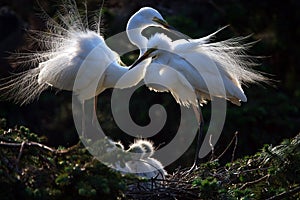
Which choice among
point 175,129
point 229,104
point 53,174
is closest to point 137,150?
point 53,174

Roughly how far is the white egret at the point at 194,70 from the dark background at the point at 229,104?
0.91m

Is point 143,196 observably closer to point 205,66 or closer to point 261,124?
point 205,66

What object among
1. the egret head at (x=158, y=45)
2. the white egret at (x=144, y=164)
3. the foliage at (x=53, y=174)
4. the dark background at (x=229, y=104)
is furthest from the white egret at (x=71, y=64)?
the foliage at (x=53, y=174)

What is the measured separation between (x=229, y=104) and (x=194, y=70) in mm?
1850

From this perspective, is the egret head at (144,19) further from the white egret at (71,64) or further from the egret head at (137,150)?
the egret head at (137,150)

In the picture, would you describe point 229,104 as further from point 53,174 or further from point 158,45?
point 53,174

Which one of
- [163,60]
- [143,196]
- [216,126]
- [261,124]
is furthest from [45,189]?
[261,124]

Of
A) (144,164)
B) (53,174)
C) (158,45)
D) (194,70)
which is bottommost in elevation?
(144,164)

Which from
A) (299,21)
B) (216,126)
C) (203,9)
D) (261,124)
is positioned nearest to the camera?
(216,126)

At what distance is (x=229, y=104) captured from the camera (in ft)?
21.8

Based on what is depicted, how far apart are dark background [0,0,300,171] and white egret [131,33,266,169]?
91 cm

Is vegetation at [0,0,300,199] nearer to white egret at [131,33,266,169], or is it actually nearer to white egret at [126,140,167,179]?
white egret at [126,140,167,179]

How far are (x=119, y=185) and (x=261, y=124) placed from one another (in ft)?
13.2

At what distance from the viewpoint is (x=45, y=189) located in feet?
8.87
